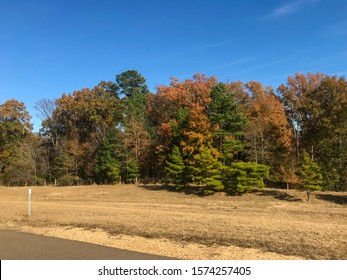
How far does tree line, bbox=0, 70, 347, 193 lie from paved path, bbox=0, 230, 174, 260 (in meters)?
23.7

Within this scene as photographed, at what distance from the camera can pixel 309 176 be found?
28.7 meters

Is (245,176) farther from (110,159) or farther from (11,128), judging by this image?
(11,128)

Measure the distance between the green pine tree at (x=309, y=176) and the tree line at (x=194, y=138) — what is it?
8cm

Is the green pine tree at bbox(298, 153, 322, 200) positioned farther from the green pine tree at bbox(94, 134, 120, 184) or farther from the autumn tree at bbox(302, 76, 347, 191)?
the green pine tree at bbox(94, 134, 120, 184)

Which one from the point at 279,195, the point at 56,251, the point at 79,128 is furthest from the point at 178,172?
the point at 79,128

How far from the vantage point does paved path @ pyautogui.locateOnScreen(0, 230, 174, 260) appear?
7.39 m

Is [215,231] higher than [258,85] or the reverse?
the reverse

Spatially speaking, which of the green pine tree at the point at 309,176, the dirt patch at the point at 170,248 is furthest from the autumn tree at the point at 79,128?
the dirt patch at the point at 170,248

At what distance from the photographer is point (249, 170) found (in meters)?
32.3

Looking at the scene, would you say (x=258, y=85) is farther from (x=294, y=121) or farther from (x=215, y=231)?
(x=215, y=231)

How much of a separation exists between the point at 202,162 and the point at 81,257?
27.0 meters

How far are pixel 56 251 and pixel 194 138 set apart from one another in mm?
30790

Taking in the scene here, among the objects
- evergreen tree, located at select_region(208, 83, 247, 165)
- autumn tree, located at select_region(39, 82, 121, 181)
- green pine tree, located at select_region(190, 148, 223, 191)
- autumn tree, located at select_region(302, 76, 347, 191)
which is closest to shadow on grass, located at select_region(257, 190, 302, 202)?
green pine tree, located at select_region(190, 148, 223, 191)

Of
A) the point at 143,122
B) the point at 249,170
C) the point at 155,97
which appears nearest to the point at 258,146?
the point at 249,170
